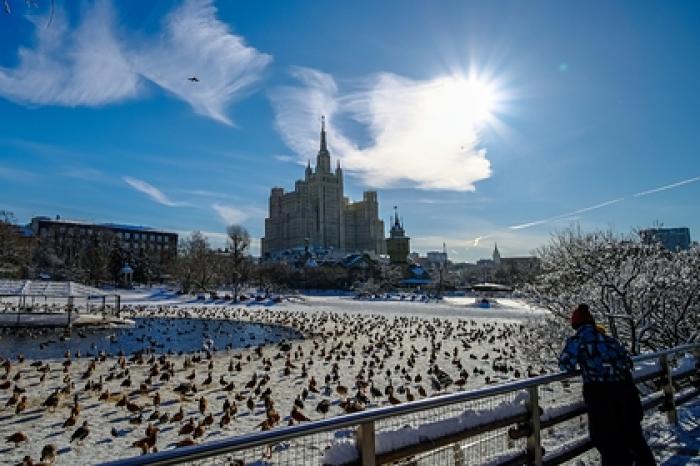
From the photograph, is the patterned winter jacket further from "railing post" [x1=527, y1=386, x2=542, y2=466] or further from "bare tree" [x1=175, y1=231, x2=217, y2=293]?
"bare tree" [x1=175, y1=231, x2=217, y2=293]

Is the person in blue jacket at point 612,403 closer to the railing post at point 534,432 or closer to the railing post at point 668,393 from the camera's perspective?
the railing post at point 534,432

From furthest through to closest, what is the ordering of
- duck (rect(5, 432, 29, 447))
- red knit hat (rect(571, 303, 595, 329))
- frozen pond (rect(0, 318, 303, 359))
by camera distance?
frozen pond (rect(0, 318, 303, 359)) < duck (rect(5, 432, 29, 447)) < red knit hat (rect(571, 303, 595, 329))

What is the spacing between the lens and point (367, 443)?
9.45ft

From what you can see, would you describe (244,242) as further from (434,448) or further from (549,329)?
(434,448)

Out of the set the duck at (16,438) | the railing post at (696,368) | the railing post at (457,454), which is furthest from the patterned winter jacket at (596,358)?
the duck at (16,438)

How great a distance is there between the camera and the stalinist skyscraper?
16600 centimetres

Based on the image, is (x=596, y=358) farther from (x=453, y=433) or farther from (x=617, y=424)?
(x=453, y=433)

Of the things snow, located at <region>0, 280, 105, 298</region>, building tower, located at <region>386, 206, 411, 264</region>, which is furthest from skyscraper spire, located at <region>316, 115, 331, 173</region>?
snow, located at <region>0, 280, 105, 298</region>

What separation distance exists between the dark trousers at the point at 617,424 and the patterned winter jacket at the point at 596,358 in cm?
8

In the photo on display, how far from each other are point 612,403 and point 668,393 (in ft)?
8.23

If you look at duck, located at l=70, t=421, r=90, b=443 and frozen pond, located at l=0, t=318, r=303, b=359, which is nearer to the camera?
duck, located at l=70, t=421, r=90, b=443

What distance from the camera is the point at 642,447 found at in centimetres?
417

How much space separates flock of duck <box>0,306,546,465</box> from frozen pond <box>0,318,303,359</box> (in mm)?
793

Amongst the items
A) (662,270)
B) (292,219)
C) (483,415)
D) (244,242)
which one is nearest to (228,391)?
(483,415)
